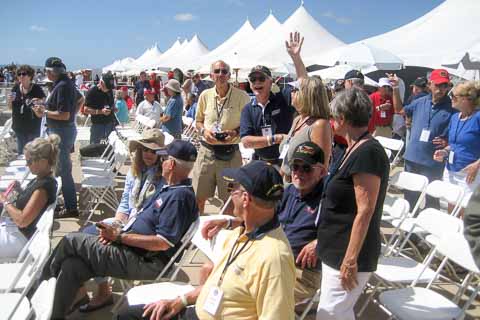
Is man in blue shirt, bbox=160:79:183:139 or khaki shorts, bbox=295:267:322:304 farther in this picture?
man in blue shirt, bbox=160:79:183:139

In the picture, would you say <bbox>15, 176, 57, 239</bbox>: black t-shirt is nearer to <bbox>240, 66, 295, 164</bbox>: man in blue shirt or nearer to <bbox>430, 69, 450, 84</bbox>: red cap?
<bbox>240, 66, 295, 164</bbox>: man in blue shirt

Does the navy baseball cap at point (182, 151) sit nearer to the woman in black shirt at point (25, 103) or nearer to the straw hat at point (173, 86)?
the woman in black shirt at point (25, 103)

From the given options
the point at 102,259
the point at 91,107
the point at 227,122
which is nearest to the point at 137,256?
the point at 102,259

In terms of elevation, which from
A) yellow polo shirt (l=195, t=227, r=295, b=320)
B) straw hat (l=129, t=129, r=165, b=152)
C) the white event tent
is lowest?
yellow polo shirt (l=195, t=227, r=295, b=320)

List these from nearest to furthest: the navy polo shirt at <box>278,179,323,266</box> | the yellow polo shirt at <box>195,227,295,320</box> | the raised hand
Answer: the yellow polo shirt at <box>195,227,295,320</box>
the navy polo shirt at <box>278,179,323,266</box>
the raised hand

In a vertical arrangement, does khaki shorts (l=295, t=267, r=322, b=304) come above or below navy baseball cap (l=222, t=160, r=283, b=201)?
below

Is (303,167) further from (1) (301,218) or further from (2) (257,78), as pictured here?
(2) (257,78)

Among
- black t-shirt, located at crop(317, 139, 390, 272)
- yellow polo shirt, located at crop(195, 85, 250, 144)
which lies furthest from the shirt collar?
yellow polo shirt, located at crop(195, 85, 250, 144)

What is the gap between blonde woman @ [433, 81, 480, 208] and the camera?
14.4ft

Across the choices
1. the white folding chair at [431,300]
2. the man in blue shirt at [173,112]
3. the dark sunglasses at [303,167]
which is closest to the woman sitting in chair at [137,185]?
the dark sunglasses at [303,167]

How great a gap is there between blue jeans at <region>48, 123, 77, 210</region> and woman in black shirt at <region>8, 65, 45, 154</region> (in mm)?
1106

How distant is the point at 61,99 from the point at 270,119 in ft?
9.45

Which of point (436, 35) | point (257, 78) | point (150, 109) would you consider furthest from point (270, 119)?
point (436, 35)

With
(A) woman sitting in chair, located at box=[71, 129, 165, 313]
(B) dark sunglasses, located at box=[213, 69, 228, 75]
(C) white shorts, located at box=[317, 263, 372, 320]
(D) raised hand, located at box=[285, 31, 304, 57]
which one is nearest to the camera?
(C) white shorts, located at box=[317, 263, 372, 320]
